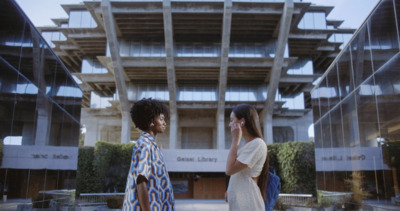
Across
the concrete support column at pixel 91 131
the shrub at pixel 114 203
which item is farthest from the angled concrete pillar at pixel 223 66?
the shrub at pixel 114 203

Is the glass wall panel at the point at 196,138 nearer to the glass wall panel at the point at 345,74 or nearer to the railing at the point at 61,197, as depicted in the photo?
the railing at the point at 61,197

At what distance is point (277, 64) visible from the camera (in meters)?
31.5

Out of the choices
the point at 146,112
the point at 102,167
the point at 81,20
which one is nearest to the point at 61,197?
the point at 146,112

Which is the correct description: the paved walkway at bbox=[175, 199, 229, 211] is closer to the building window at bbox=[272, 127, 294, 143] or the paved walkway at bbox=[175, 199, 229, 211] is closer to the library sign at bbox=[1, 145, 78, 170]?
the library sign at bbox=[1, 145, 78, 170]

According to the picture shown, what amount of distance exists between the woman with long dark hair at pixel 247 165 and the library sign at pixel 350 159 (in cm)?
629

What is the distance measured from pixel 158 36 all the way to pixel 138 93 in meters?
6.33

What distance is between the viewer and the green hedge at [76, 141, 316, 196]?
25594 millimetres

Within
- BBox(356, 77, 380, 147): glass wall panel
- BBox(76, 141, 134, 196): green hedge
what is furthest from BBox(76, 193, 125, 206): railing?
BBox(356, 77, 380, 147): glass wall panel

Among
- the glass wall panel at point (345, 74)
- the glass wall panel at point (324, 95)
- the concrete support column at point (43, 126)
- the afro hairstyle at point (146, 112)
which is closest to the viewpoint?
the afro hairstyle at point (146, 112)

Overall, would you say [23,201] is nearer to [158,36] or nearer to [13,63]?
[13,63]

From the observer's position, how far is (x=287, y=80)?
1371 inches

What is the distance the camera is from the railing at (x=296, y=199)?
2178cm

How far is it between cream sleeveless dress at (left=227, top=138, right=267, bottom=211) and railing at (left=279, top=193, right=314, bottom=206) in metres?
20.3

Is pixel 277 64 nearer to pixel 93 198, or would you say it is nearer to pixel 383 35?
pixel 93 198
